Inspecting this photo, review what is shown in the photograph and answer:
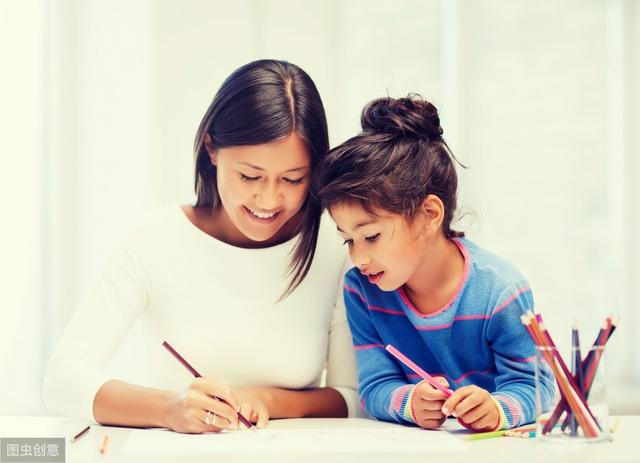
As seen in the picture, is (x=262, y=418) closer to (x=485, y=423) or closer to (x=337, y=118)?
(x=485, y=423)

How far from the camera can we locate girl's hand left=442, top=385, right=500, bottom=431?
118 cm

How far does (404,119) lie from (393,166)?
0.29 ft

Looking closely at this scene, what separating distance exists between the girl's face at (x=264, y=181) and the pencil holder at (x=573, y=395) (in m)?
0.53

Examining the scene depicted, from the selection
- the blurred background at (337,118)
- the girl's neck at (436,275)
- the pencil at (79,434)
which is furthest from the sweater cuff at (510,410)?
the blurred background at (337,118)

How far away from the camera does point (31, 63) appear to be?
2.70m

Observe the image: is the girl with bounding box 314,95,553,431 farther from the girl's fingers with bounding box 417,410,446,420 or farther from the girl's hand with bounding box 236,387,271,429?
the girl's hand with bounding box 236,387,271,429

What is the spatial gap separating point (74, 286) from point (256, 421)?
157 centimetres

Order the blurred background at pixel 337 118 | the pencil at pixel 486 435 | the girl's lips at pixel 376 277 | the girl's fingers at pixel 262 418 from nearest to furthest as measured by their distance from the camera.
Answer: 1. the pencil at pixel 486 435
2. the girl's fingers at pixel 262 418
3. the girl's lips at pixel 376 277
4. the blurred background at pixel 337 118

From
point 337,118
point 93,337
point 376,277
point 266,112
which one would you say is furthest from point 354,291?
point 337,118

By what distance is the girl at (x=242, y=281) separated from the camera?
4.62 ft

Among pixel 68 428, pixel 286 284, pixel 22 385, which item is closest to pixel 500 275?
pixel 286 284

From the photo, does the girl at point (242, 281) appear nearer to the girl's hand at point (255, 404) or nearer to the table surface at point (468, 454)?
the girl's hand at point (255, 404)

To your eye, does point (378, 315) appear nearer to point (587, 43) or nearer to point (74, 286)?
point (74, 286)

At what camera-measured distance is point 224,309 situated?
60.6 inches
